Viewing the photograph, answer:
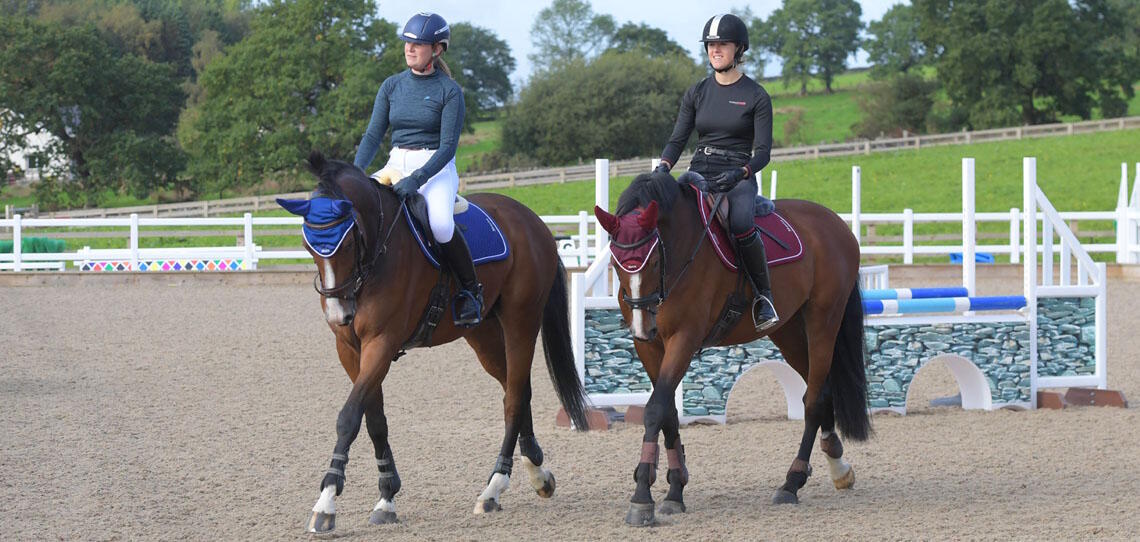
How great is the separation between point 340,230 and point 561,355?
199 centimetres

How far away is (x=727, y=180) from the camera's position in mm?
6145

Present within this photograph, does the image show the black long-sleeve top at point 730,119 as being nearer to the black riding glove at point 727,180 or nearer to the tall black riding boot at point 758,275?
the black riding glove at point 727,180

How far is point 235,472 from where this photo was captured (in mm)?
7016

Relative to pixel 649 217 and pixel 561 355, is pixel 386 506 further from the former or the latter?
pixel 649 217

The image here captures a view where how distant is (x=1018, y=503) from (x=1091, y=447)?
6.84ft

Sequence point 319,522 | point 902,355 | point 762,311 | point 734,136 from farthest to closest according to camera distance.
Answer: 1. point 902,355
2. point 734,136
3. point 762,311
4. point 319,522

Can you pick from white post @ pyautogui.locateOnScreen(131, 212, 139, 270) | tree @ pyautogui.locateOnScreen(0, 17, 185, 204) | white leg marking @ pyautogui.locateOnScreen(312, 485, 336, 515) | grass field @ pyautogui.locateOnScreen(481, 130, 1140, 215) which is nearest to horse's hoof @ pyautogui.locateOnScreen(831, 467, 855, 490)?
white leg marking @ pyautogui.locateOnScreen(312, 485, 336, 515)

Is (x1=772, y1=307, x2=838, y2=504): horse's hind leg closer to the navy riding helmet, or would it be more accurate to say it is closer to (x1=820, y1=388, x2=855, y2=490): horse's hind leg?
(x1=820, y1=388, x2=855, y2=490): horse's hind leg

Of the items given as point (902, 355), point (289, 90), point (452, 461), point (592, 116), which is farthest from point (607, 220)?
point (592, 116)

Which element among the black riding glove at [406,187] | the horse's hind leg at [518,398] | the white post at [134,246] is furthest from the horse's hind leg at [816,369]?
the white post at [134,246]

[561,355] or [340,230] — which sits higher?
[340,230]

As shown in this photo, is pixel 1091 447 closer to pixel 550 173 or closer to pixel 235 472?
pixel 235 472

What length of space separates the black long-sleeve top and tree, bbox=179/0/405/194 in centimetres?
3821

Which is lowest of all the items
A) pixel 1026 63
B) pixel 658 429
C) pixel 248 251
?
pixel 658 429
